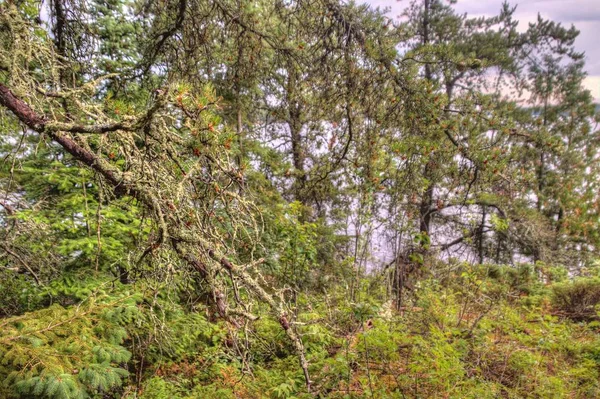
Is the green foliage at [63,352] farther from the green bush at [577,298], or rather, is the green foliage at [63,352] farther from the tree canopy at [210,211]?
the green bush at [577,298]

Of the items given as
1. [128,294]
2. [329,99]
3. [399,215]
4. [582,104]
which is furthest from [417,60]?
[582,104]

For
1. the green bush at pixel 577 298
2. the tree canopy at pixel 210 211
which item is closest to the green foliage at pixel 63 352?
the tree canopy at pixel 210 211

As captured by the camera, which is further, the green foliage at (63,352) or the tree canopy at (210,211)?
the green foliage at (63,352)

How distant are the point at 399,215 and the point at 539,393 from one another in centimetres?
300

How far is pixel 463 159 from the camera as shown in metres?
3.15

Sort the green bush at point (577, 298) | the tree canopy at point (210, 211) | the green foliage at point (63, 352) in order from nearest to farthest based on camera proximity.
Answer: the tree canopy at point (210, 211)
the green foliage at point (63, 352)
the green bush at point (577, 298)

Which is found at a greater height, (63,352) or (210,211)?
(210,211)

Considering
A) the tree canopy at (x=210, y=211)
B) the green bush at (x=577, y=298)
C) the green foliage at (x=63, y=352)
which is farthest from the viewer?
the green bush at (x=577, y=298)

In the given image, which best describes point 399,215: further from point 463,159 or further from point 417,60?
point 417,60

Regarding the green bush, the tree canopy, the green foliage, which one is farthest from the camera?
the green bush

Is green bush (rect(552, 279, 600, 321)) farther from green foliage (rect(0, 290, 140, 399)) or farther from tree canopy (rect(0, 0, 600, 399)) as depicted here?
green foliage (rect(0, 290, 140, 399))

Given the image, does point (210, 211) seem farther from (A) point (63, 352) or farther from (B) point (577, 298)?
(B) point (577, 298)

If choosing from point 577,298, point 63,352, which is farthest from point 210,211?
point 577,298

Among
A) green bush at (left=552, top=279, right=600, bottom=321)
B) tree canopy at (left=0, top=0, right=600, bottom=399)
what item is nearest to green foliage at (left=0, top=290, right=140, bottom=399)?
tree canopy at (left=0, top=0, right=600, bottom=399)
